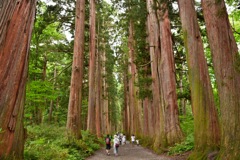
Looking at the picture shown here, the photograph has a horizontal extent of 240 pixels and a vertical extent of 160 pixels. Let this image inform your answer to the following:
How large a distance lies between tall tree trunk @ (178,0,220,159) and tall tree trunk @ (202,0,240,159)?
1.62 metres

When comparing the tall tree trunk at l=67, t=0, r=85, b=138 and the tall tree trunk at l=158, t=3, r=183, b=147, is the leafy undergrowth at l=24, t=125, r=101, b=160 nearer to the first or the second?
the tall tree trunk at l=67, t=0, r=85, b=138

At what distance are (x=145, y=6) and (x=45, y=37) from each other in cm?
890

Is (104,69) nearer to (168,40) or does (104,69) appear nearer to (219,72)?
(168,40)

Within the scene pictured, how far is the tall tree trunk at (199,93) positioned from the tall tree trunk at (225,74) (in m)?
1.62

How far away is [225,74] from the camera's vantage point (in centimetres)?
491

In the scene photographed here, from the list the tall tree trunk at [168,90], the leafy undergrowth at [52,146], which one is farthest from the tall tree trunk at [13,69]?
the tall tree trunk at [168,90]

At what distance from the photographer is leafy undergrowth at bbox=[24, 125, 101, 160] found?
655 centimetres

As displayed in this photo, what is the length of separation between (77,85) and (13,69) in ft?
25.9

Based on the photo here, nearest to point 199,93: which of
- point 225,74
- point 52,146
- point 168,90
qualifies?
point 225,74

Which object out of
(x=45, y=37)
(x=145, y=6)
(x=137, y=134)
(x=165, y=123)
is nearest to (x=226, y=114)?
(x=165, y=123)

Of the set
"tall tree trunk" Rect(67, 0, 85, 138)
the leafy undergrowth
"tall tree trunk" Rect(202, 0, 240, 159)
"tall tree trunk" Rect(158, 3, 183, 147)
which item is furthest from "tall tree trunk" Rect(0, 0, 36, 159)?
"tall tree trunk" Rect(158, 3, 183, 147)

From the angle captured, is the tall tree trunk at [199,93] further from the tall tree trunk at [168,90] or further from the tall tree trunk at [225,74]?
the tall tree trunk at [168,90]

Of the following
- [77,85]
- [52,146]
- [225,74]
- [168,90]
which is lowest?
[52,146]

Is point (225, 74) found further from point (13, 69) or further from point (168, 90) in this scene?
point (168, 90)
